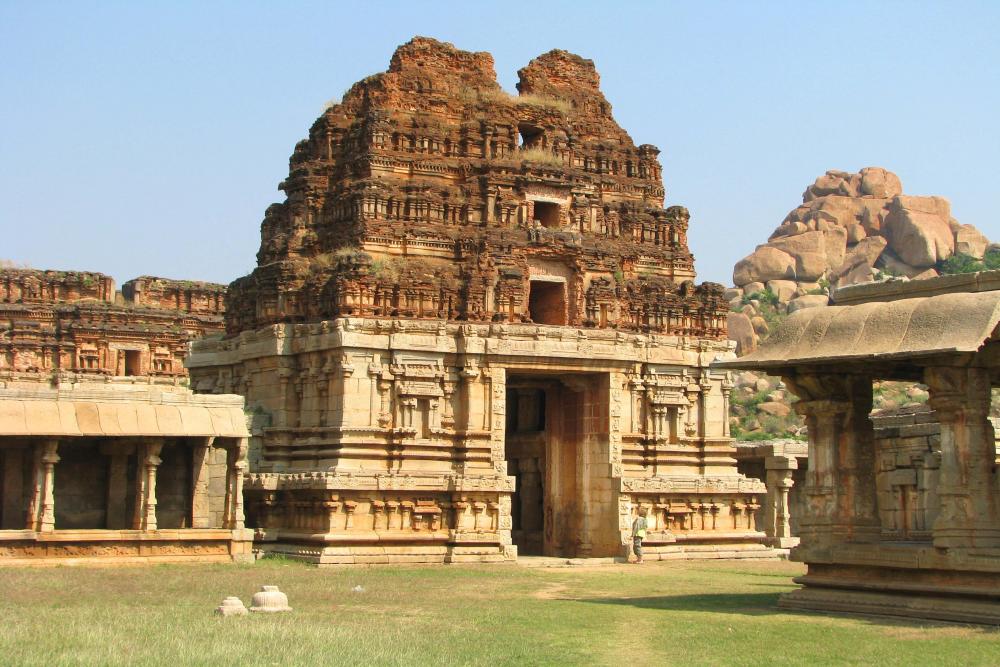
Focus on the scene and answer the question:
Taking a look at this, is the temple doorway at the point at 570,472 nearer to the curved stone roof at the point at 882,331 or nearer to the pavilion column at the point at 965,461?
the curved stone roof at the point at 882,331

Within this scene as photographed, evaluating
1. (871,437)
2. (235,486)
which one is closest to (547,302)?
(235,486)

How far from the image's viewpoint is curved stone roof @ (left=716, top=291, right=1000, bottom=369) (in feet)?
64.8

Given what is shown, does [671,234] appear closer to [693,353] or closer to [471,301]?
[693,353]

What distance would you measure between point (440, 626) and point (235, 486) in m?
14.1

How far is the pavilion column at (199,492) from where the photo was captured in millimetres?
33281

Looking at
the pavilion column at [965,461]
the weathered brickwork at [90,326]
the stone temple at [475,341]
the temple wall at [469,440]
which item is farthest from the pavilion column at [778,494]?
the weathered brickwork at [90,326]

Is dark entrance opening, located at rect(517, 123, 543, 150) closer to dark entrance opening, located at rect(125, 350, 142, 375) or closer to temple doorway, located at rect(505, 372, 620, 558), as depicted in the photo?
temple doorway, located at rect(505, 372, 620, 558)

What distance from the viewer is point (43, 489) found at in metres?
29.9

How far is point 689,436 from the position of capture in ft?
124

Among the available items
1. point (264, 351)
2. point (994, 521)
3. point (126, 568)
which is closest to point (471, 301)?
point (264, 351)

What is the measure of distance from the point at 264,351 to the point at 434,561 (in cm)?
725

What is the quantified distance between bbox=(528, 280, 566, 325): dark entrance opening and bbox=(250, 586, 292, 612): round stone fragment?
17.7m

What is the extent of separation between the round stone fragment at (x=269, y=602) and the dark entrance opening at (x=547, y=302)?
17.7m

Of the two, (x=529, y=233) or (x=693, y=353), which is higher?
(x=529, y=233)
